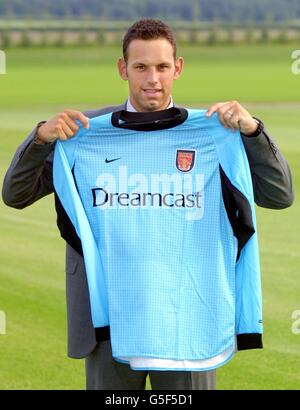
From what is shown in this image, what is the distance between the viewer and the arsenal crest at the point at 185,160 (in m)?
4.78

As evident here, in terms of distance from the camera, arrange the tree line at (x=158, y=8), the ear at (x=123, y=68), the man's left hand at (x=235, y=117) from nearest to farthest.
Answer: the man's left hand at (x=235, y=117) < the ear at (x=123, y=68) < the tree line at (x=158, y=8)

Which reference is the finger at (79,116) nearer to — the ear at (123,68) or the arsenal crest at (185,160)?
the ear at (123,68)

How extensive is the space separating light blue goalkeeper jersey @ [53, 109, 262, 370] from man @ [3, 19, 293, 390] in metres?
0.07

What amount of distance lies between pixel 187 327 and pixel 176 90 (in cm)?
2810

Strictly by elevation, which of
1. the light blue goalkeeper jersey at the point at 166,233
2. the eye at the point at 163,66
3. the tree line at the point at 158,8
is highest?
the eye at the point at 163,66

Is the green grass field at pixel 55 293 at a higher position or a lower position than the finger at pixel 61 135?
lower

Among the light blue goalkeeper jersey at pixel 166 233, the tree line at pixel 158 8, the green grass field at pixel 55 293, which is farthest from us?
the tree line at pixel 158 8

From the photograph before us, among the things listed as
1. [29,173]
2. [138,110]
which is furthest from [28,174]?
[138,110]

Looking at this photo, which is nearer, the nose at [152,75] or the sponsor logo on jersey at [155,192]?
the nose at [152,75]

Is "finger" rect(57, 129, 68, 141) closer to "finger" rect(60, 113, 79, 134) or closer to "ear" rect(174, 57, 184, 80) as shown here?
"finger" rect(60, 113, 79, 134)

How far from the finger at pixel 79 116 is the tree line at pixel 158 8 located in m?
109

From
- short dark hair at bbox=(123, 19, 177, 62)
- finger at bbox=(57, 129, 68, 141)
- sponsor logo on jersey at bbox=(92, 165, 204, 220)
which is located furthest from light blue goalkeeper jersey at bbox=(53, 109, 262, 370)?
short dark hair at bbox=(123, 19, 177, 62)

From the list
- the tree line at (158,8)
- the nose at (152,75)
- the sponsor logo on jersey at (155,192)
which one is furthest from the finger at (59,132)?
the tree line at (158,8)

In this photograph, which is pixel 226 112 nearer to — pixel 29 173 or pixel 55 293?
pixel 29 173
